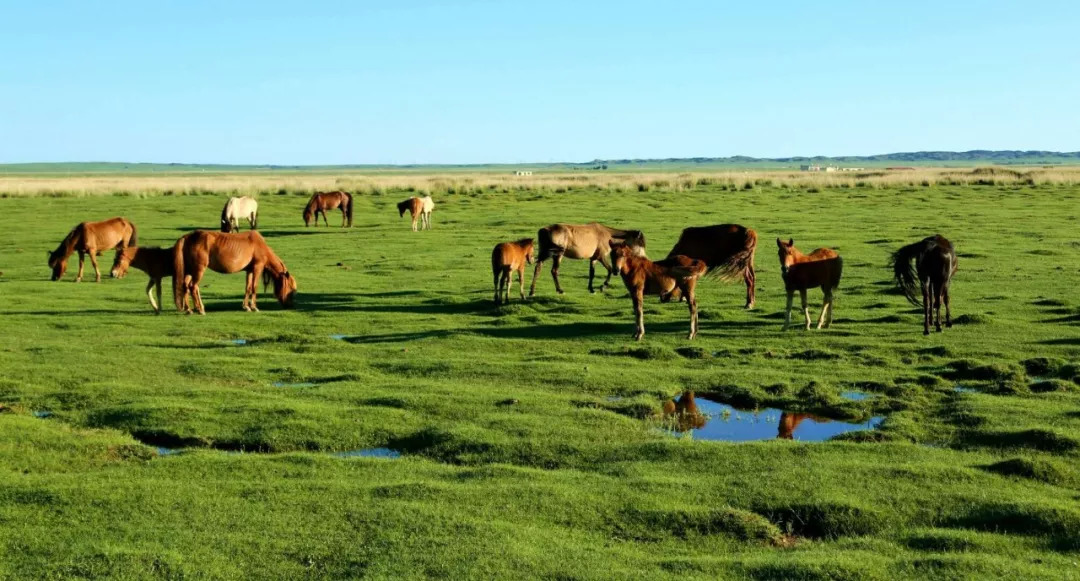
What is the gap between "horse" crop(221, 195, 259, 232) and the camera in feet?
120

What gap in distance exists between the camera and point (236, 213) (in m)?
38.2

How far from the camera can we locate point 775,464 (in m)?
9.55

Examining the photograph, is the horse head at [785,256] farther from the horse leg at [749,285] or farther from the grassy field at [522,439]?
the horse leg at [749,285]

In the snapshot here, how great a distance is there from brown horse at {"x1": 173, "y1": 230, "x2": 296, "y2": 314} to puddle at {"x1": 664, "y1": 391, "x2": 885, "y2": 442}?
10.1 m

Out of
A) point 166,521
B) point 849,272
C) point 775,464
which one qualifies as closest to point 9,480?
point 166,521

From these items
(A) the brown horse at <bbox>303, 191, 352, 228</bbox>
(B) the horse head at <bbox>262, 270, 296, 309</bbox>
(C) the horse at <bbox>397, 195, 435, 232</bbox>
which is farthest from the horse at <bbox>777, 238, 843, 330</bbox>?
(A) the brown horse at <bbox>303, 191, 352, 228</bbox>

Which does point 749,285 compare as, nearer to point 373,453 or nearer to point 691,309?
point 691,309

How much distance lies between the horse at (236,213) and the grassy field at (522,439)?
13799mm

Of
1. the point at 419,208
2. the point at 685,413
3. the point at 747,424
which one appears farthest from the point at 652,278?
the point at 419,208

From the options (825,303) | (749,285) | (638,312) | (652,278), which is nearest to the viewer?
(638,312)

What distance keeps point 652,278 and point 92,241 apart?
48.1ft

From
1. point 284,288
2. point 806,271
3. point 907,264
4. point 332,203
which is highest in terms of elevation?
point 332,203

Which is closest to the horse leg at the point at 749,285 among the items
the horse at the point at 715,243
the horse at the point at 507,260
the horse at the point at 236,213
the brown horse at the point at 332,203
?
the horse at the point at 715,243

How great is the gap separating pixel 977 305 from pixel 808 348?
6.06 meters
